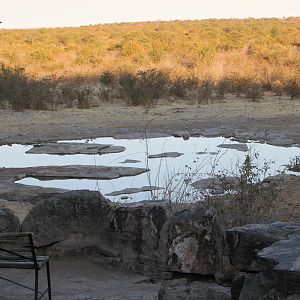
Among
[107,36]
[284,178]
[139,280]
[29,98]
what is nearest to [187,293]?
[139,280]

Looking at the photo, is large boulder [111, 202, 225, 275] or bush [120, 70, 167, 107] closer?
large boulder [111, 202, 225, 275]

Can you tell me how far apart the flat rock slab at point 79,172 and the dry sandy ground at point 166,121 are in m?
3.19

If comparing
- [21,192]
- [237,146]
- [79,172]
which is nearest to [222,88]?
[237,146]

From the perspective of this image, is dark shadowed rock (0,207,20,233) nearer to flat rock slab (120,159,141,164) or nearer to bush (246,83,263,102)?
flat rock slab (120,159,141,164)

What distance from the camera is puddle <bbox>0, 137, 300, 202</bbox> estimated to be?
9234 millimetres

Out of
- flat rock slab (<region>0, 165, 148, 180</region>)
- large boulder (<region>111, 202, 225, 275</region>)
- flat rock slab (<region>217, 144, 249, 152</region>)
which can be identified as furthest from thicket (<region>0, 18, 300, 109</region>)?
large boulder (<region>111, 202, 225, 275</region>)

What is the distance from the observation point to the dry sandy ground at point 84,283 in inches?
185

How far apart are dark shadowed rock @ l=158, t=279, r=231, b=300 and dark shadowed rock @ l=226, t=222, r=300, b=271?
10.8 inches

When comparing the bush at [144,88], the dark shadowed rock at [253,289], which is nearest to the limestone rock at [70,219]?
the dark shadowed rock at [253,289]

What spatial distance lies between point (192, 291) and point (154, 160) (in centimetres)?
677

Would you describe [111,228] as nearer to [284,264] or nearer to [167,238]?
[167,238]

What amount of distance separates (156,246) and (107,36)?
39.0 meters

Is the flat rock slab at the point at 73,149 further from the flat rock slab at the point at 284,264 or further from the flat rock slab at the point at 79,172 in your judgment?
the flat rock slab at the point at 284,264

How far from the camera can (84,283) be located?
5.07 m
